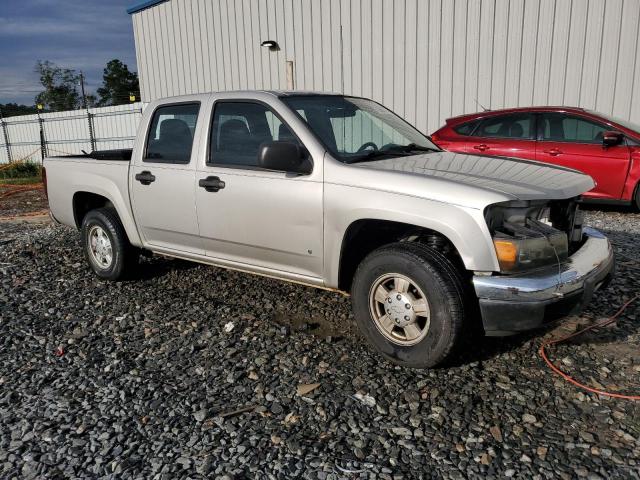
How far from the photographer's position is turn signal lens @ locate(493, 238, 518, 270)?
9.77ft

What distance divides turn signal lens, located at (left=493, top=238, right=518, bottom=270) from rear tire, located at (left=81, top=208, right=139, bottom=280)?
3.62 metres

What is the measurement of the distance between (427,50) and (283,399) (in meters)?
9.57

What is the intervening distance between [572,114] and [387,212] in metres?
6.00

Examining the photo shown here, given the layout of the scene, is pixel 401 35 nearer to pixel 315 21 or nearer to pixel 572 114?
pixel 315 21

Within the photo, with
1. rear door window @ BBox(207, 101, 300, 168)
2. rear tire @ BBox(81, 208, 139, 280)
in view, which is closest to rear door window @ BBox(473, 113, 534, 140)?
rear door window @ BBox(207, 101, 300, 168)

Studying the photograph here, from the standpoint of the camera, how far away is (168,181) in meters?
4.54

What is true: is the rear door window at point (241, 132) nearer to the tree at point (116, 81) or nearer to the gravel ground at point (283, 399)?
the gravel ground at point (283, 399)

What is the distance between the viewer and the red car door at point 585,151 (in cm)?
769

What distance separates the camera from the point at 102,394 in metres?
3.29

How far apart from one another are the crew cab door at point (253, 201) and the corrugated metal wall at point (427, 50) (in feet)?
25.3

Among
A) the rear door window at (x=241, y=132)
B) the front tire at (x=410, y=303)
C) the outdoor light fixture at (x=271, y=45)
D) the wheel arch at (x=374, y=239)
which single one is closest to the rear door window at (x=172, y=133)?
the rear door window at (x=241, y=132)

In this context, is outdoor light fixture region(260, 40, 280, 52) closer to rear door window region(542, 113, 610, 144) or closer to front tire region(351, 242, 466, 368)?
rear door window region(542, 113, 610, 144)

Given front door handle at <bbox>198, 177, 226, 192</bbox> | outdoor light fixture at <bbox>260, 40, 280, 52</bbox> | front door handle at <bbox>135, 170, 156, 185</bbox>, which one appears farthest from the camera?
outdoor light fixture at <bbox>260, 40, 280, 52</bbox>

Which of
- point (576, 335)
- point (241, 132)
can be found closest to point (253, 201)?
point (241, 132)
